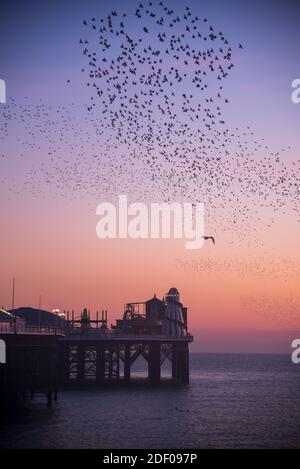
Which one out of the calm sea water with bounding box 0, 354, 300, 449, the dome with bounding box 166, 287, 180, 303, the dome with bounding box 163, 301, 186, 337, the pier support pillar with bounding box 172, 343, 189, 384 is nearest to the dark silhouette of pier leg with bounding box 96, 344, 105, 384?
the calm sea water with bounding box 0, 354, 300, 449

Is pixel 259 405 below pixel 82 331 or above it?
below

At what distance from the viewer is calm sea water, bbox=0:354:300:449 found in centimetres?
6028

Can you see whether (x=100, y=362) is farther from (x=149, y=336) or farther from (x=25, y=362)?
(x=25, y=362)

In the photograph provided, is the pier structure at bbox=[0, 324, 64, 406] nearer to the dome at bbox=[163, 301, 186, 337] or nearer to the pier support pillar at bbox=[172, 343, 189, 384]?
the pier support pillar at bbox=[172, 343, 189, 384]

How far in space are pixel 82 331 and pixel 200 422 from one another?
53.7 metres

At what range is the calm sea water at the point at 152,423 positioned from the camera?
6028 cm

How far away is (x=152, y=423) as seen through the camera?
72688mm

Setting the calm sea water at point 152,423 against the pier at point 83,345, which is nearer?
the calm sea water at point 152,423

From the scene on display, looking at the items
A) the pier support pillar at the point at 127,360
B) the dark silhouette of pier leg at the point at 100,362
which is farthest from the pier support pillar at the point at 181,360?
the dark silhouette of pier leg at the point at 100,362

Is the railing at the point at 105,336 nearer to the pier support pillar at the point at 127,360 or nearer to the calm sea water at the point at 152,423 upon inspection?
the pier support pillar at the point at 127,360

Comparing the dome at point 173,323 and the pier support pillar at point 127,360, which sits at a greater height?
the dome at point 173,323
